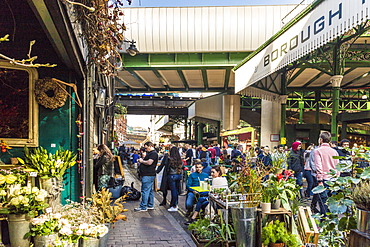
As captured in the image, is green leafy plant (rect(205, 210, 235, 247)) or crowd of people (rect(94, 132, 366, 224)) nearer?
green leafy plant (rect(205, 210, 235, 247))

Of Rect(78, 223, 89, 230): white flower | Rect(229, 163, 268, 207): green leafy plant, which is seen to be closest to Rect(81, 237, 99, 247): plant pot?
Rect(78, 223, 89, 230): white flower

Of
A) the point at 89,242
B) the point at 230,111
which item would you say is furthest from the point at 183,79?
the point at 89,242

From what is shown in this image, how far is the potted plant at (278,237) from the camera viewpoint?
14.4 ft

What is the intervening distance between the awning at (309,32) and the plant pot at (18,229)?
7482 millimetres

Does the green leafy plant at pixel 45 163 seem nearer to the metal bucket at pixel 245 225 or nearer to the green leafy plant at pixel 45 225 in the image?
the green leafy plant at pixel 45 225

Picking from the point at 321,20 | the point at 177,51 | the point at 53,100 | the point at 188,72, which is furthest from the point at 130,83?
the point at 53,100

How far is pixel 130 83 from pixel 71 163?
20.8 meters

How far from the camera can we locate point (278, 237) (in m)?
4.39

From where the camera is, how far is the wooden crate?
4672mm

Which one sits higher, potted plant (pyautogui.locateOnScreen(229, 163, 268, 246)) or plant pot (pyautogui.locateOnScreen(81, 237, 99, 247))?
potted plant (pyautogui.locateOnScreen(229, 163, 268, 246))

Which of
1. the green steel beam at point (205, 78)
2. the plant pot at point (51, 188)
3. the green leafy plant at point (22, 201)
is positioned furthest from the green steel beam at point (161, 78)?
the green leafy plant at point (22, 201)

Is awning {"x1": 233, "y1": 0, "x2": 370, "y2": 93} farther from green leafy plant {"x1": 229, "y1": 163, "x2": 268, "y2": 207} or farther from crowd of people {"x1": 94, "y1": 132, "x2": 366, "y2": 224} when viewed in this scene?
green leafy plant {"x1": 229, "y1": 163, "x2": 268, "y2": 207}

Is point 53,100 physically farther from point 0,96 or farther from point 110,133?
point 110,133

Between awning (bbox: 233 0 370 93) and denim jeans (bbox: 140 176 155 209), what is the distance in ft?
18.7
